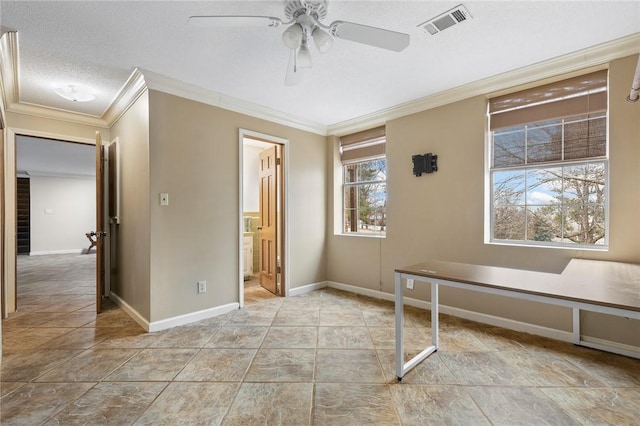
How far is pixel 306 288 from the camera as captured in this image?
4.32 metres

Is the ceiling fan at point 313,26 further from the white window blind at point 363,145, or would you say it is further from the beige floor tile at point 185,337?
the beige floor tile at point 185,337

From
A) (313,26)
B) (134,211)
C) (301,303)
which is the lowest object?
(301,303)

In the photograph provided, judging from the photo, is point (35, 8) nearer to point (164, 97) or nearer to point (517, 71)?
point (164, 97)

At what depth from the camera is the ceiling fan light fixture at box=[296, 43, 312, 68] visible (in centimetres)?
195

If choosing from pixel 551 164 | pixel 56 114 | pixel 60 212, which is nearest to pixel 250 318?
pixel 551 164

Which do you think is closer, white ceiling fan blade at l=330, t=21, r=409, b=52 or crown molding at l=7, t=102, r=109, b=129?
white ceiling fan blade at l=330, t=21, r=409, b=52

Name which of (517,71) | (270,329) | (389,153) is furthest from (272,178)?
(517,71)

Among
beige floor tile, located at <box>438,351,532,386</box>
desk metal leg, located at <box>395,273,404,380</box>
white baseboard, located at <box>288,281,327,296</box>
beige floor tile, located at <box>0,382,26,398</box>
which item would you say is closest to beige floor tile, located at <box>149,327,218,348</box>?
beige floor tile, located at <box>0,382,26,398</box>

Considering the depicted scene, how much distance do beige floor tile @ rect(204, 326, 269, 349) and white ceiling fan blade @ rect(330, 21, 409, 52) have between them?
2508 millimetres

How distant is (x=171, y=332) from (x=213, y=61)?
8.48ft

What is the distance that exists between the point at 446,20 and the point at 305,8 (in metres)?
1.00

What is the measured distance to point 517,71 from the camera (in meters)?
2.76

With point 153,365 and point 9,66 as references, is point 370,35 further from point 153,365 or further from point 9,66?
point 9,66

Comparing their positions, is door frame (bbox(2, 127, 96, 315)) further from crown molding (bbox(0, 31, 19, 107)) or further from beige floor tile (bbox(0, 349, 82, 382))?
beige floor tile (bbox(0, 349, 82, 382))
